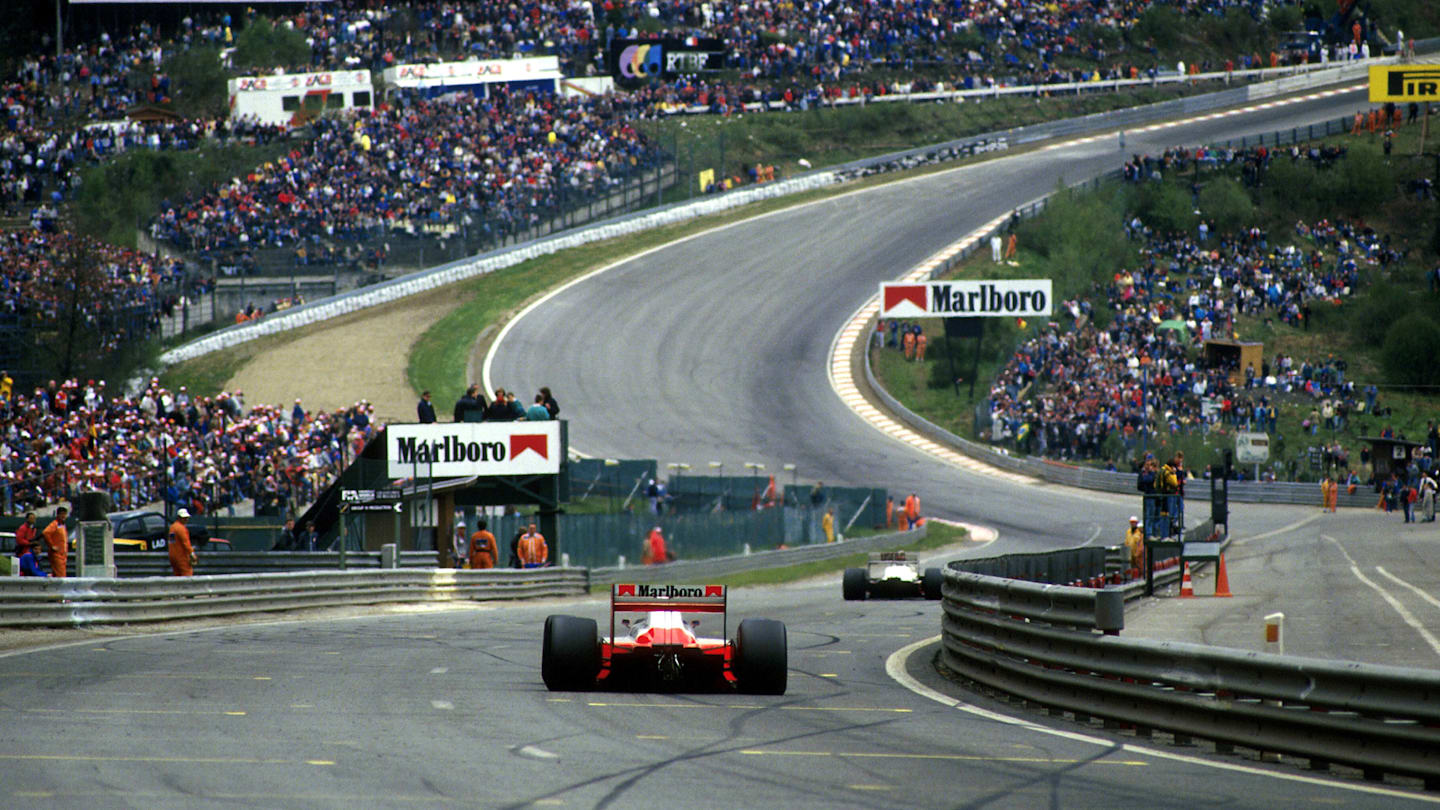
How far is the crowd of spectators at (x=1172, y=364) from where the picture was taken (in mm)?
51625

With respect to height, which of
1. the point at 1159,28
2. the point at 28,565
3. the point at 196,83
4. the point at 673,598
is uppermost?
the point at 1159,28

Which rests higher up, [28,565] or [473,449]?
[473,449]

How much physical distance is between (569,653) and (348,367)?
43007 millimetres

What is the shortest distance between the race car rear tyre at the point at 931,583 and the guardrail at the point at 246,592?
21.5 ft

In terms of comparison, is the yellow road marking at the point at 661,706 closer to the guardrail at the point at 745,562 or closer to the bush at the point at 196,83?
the guardrail at the point at 745,562

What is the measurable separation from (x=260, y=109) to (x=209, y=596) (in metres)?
54.1

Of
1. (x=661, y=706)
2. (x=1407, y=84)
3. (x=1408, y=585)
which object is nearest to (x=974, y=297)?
(x=1407, y=84)

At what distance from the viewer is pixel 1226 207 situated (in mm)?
70438

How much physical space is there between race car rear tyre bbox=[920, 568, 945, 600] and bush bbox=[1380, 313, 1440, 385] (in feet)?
131

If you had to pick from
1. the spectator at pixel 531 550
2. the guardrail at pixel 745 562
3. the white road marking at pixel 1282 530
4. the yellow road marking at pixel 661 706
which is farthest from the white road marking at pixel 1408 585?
the spectator at pixel 531 550

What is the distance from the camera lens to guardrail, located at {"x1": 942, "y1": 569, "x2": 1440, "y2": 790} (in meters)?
9.51

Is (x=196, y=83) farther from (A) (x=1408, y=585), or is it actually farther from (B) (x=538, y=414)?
(A) (x=1408, y=585)

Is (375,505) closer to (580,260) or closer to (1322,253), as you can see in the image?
(580,260)

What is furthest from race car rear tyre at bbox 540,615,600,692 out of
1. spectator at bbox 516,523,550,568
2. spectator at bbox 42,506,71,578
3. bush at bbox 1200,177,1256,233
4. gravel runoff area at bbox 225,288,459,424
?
bush at bbox 1200,177,1256,233
